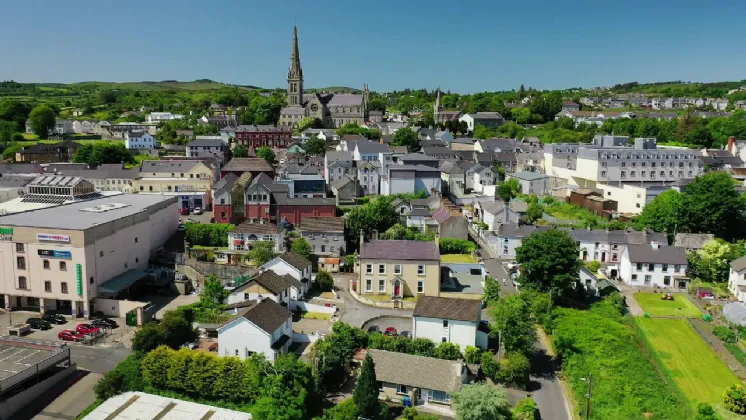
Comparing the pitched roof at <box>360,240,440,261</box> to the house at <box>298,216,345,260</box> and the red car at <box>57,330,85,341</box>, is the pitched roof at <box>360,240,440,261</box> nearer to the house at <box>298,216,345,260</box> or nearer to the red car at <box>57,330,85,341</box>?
the house at <box>298,216,345,260</box>

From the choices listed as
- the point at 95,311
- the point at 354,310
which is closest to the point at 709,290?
the point at 354,310

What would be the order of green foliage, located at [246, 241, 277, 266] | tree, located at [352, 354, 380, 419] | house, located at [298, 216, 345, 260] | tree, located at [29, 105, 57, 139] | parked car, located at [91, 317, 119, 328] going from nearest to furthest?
1. tree, located at [352, 354, 380, 419]
2. parked car, located at [91, 317, 119, 328]
3. green foliage, located at [246, 241, 277, 266]
4. house, located at [298, 216, 345, 260]
5. tree, located at [29, 105, 57, 139]

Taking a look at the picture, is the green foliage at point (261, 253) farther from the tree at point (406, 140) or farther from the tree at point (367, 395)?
the tree at point (406, 140)

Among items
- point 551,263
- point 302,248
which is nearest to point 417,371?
point 551,263

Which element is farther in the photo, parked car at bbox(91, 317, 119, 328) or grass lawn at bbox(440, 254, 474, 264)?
grass lawn at bbox(440, 254, 474, 264)

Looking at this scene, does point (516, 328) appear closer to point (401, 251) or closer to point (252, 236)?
point (401, 251)

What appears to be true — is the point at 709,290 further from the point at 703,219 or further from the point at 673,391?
the point at 673,391

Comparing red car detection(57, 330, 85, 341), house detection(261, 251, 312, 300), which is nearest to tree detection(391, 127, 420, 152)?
house detection(261, 251, 312, 300)
